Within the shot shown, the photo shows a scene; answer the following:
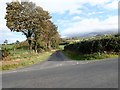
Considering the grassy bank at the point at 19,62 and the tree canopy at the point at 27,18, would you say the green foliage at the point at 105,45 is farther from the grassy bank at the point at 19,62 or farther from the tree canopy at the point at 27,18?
the tree canopy at the point at 27,18

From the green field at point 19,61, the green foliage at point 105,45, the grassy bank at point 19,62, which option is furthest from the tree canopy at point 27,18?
the green foliage at point 105,45

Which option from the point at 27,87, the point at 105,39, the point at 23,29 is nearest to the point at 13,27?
the point at 23,29

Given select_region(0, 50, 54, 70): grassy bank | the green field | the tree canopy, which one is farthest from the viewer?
the tree canopy

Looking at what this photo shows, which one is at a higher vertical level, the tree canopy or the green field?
the tree canopy

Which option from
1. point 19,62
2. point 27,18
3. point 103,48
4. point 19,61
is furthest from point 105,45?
point 27,18

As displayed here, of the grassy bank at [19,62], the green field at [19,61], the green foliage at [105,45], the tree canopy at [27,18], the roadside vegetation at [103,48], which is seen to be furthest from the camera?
the tree canopy at [27,18]

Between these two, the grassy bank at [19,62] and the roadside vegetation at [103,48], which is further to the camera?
the roadside vegetation at [103,48]

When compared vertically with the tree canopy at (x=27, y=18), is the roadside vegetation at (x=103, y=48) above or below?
below

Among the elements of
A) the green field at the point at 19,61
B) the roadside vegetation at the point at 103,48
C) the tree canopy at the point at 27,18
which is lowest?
the green field at the point at 19,61

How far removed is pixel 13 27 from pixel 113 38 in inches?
1429

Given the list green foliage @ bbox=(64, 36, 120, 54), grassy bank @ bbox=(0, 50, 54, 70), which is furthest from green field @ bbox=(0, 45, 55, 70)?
green foliage @ bbox=(64, 36, 120, 54)

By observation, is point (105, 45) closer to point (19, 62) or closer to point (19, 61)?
point (19, 62)

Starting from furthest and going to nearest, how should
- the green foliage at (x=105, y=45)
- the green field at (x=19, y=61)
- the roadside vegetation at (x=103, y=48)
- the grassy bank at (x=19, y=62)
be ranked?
the green foliage at (x=105, y=45) → the roadside vegetation at (x=103, y=48) → the green field at (x=19, y=61) → the grassy bank at (x=19, y=62)

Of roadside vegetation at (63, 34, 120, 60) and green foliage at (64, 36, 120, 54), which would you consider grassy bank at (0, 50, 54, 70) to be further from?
green foliage at (64, 36, 120, 54)
